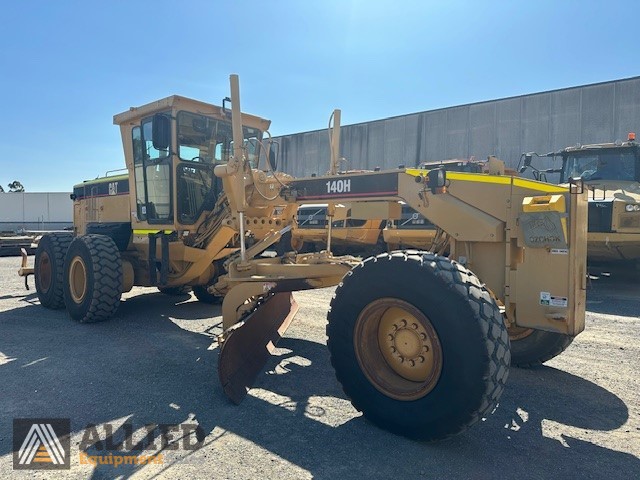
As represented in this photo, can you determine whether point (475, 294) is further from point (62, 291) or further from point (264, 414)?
point (62, 291)

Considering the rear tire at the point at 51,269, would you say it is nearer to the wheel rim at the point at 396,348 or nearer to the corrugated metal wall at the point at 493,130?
the wheel rim at the point at 396,348

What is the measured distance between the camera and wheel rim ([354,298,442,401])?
3174mm

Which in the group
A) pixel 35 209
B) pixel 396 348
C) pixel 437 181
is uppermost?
pixel 35 209

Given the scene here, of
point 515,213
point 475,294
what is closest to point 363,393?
point 475,294

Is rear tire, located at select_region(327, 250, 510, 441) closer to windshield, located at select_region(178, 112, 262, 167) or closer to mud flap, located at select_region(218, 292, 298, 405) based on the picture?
mud flap, located at select_region(218, 292, 298, 405)

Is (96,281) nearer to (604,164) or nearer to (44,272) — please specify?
(44,272)

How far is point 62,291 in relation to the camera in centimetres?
722

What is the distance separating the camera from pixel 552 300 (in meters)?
3.53

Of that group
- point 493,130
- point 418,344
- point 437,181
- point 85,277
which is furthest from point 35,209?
point 418,344

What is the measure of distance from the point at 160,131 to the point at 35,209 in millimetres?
35448

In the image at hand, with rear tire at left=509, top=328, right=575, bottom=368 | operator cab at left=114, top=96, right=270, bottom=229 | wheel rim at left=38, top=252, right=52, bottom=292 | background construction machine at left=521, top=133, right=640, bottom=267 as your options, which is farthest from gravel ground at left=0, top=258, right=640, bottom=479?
background construction machine at left=521, top=133, right=640, bottom=267

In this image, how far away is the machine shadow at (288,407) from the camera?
2.90 metres

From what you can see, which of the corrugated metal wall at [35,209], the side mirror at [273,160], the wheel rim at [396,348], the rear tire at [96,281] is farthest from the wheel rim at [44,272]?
the corrugated metal wall at [35,209]

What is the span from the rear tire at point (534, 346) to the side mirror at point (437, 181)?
157cm
